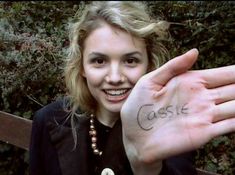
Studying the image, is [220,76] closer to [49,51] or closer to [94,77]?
[94,77]

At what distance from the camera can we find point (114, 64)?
6.31 feet

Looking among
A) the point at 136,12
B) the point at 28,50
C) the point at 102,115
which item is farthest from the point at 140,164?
the point at 28,50

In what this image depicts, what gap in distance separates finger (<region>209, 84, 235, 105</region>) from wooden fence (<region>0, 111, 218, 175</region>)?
4.47 feet

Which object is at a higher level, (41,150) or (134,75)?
(134,75)

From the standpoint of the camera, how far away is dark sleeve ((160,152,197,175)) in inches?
72.7

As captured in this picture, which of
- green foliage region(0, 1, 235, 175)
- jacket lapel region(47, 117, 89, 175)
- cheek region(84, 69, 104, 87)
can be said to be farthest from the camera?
green foliage region(0, 1, 235, 175)

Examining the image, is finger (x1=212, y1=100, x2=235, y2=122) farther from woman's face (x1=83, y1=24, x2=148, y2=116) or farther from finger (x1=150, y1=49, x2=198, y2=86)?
woman's face (x1=83, y1=24, x2=148, y2=116)

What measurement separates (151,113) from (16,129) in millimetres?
1301

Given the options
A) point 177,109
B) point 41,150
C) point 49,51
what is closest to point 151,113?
point 177,109

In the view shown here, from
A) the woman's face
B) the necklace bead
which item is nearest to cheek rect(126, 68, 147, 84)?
the woman's face

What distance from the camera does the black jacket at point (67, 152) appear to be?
1.97 m

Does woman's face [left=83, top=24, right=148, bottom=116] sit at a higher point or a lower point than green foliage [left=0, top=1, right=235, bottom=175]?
higher

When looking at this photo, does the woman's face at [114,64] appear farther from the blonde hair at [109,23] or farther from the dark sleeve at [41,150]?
the dark sleeve at [41,150]

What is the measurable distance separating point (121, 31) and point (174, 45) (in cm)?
175
